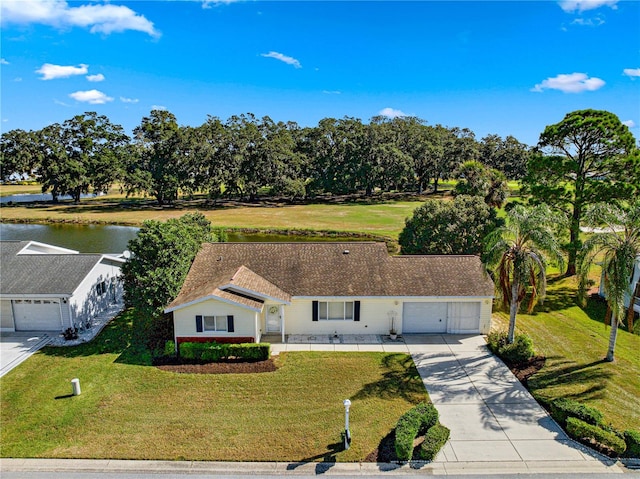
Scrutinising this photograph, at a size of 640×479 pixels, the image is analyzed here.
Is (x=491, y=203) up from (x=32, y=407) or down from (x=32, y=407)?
up

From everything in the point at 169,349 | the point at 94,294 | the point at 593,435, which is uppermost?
the point at 94,294

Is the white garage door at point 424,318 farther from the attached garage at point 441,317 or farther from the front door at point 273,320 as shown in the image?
the front door at point 273,320

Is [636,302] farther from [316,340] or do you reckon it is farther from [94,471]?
[94,471]

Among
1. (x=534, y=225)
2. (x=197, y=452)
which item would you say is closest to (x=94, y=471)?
(x=197, y=452)

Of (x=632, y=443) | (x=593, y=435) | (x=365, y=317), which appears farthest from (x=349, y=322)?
(x=632, y=443)

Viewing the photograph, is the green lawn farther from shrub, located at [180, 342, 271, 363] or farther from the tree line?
the tree line

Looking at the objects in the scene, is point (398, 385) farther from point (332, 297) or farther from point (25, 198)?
point (25, 198)
